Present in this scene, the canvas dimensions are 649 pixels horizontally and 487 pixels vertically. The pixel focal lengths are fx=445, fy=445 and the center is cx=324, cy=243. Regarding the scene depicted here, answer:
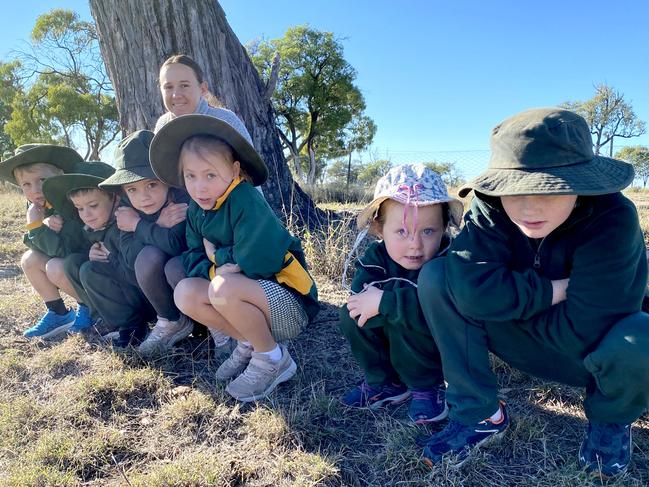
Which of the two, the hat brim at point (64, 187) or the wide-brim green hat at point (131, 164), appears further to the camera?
the hat brim at point (64, 187)

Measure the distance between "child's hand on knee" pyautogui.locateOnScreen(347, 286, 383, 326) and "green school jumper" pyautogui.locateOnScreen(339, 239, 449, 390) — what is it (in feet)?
0.08

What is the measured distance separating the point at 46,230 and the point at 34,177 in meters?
0.38

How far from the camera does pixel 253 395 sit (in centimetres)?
222

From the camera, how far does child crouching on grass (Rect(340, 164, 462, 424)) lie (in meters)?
1.88

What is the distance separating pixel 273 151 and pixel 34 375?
2.90 metres

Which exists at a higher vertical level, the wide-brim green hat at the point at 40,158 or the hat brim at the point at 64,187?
the wide-brim green hat at the point at 40,158

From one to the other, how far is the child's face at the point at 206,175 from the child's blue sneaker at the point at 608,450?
6.21ft

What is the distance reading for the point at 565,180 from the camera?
4.58 feet

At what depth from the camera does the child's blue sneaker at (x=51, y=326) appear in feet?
10.5

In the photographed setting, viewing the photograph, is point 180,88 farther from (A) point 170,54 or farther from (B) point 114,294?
(B) point 114,294

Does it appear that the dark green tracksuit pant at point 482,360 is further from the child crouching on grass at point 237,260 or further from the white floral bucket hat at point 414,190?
the child crouching on grass at point 237,260

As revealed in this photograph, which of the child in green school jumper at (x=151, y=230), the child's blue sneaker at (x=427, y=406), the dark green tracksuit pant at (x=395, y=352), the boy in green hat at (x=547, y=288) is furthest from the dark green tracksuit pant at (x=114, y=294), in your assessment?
the boy in green hat at (x=547, y=288)

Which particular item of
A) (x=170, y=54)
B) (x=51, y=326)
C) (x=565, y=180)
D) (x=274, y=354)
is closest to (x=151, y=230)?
(x=274, y=354)

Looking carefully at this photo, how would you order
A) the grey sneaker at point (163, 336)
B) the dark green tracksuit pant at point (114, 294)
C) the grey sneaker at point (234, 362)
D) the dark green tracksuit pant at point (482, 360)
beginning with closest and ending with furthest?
1. the dark green tracksuit pant at point (482, 360)
2. the grey sneaker at point (234, 362)
3. the grey sneaker at point (163, 336)
4. the dark green tracksuit pant at point (114, 294)
